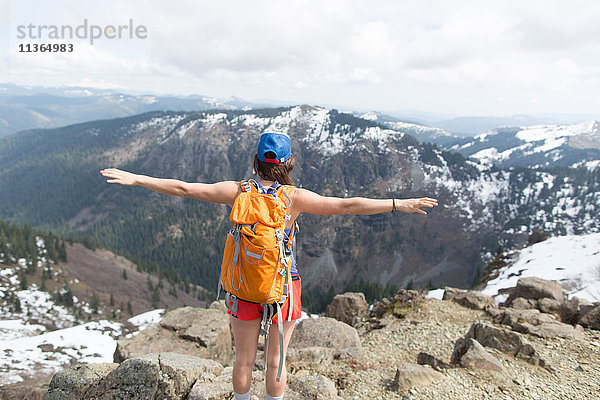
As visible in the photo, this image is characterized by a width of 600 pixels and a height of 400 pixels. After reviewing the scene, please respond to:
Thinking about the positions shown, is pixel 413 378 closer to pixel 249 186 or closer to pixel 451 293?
pixel 249 186

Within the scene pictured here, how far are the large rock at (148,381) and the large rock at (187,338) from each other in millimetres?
7671

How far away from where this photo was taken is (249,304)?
14.9ft

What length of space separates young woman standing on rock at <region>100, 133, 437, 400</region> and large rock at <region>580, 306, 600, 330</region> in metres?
13.7

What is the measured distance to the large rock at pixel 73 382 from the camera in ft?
22.9

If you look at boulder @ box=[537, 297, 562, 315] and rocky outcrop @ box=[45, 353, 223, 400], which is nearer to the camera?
rocky outcrop @ box=[45, 353, 223, 400]

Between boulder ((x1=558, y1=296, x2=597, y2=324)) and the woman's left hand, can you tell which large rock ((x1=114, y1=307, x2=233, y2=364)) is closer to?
the woman's left hand

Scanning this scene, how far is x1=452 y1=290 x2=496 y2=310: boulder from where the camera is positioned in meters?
17.9

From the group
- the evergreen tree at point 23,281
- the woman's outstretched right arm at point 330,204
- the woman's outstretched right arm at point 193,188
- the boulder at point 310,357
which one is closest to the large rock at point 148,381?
the boulder at point 310,357

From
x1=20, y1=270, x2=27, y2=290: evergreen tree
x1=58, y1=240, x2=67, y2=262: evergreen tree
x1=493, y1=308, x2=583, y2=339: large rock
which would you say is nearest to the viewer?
x1=493, y1=308, x2=583, y2=339: large rock

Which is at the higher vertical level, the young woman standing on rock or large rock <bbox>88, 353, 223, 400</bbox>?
the young woman standing on rock

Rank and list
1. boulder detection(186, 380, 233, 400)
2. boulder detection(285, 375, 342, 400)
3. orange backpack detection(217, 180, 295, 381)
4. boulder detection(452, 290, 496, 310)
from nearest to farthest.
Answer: orange backpack detection(217, 180, 295, 381)
boulder detection(186, 380, 233, 400)
boulder detection(285, 375, 342, 400)
boulder detection(452, 290, 496, 310)

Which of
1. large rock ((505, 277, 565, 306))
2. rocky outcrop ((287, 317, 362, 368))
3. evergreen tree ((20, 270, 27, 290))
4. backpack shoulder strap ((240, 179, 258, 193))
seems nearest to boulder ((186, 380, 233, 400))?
rocky outcrop ((287, 317, 362, 368))

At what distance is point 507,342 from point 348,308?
11.6 m

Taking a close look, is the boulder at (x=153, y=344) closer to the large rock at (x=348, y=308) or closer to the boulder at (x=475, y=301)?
the large rock at (x=348, y=308)
